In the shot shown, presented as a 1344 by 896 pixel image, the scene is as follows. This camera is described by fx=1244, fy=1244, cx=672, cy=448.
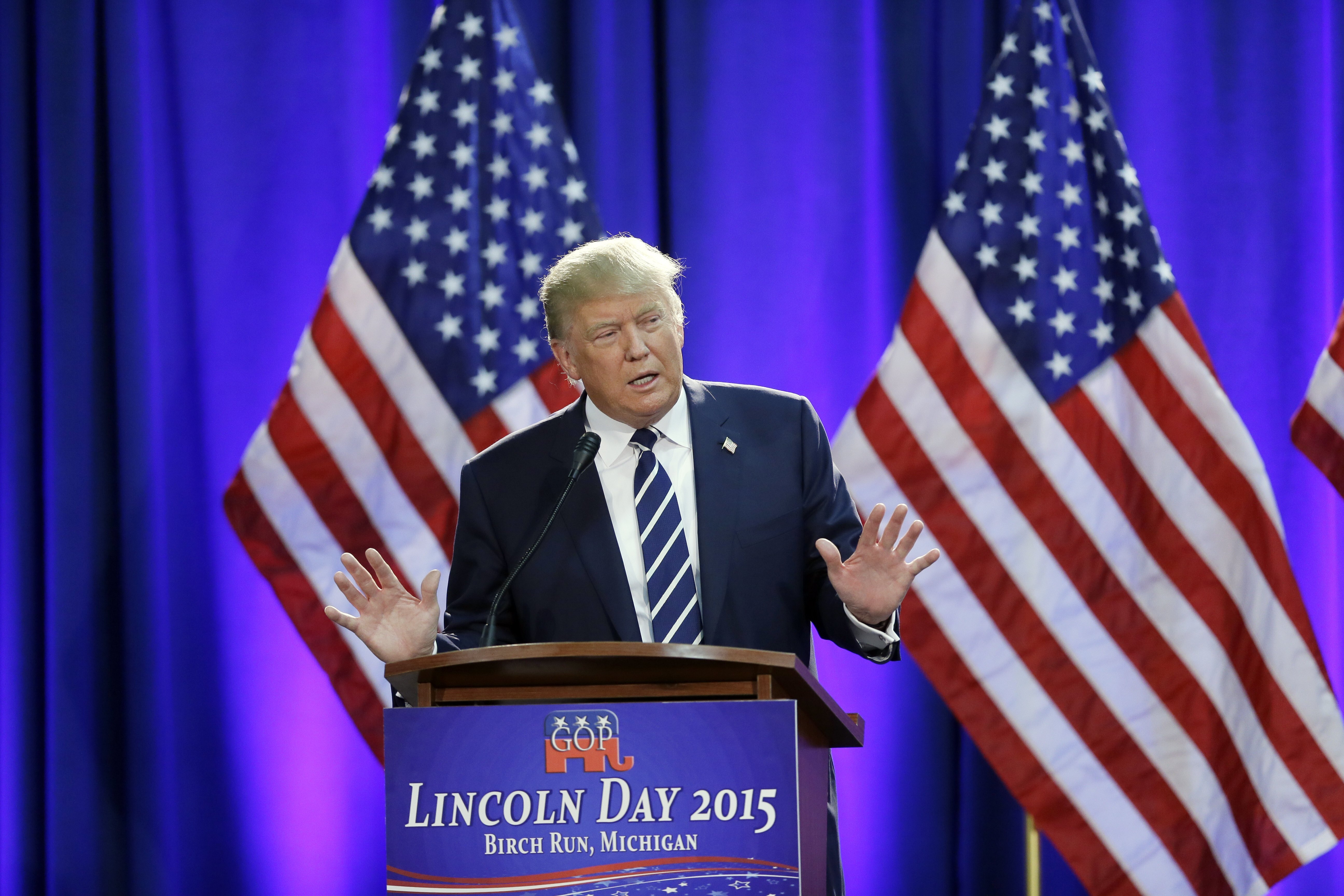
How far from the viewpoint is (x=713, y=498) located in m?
2.12

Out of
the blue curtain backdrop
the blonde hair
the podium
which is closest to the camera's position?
the podium

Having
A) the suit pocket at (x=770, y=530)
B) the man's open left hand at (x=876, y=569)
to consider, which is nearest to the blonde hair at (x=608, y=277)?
the suit pocket at (x=770, y=530)

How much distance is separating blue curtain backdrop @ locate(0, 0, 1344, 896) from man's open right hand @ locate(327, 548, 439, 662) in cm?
213

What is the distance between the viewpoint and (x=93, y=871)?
3.75 meters

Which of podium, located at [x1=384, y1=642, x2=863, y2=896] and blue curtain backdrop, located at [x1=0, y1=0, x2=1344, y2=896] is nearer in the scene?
podium, located at [x1=384, y1=642, x2=863, y2=896]

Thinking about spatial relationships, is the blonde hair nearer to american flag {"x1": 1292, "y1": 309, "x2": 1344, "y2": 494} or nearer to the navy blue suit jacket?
the navy blue suit jacket

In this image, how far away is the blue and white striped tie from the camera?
206 cm

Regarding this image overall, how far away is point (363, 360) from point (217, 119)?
3.92 ft

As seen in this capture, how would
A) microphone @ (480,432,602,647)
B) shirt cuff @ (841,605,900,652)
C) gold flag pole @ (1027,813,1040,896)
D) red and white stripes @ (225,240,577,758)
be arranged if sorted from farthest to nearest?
red and white stripes @ (225,240,577,758) < gold flag pole @ (1027,813,1040,896) < shirt cuff @ (841,605,900,652) < microphone @ (480,432,602,647)

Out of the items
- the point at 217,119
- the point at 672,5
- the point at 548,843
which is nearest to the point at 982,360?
the point at 672,5

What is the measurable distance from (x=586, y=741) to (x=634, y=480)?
82 centimetres

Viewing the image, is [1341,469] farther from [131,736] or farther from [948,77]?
[131,736]

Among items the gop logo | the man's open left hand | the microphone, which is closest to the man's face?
the microphone

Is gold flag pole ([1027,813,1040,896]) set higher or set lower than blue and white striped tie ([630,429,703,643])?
lower
